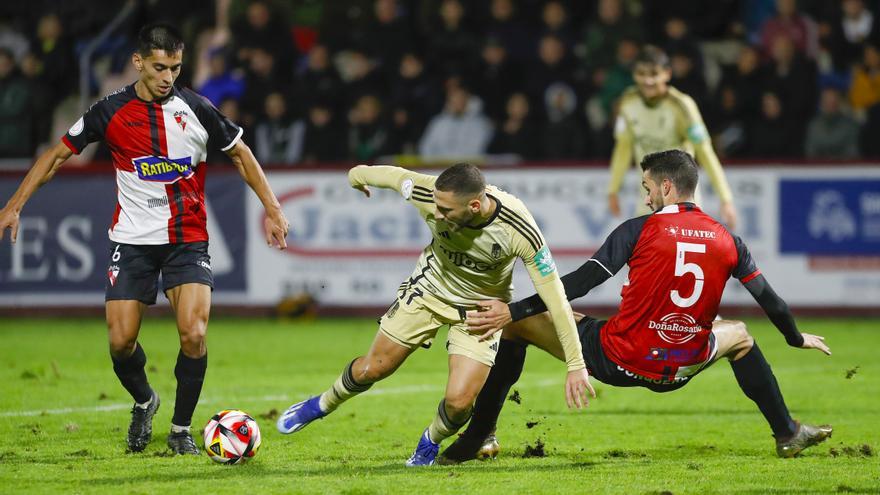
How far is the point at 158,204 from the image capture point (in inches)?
303

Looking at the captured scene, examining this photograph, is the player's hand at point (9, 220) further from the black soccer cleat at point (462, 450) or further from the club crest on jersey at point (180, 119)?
the black soccer cleat at point (462, 450)

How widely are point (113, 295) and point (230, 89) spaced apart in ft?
34.7

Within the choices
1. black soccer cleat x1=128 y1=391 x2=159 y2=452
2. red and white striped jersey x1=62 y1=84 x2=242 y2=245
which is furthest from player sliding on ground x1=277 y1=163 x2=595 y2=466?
red and white striped jersey x1=62 y1=84 x2=242 y2=245

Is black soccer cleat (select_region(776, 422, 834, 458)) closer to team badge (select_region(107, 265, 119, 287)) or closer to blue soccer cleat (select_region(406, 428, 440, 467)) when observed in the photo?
blue soccer cleat (select_region(406, 428, 440, 467))

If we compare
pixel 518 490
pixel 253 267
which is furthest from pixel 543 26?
pixel 518 490

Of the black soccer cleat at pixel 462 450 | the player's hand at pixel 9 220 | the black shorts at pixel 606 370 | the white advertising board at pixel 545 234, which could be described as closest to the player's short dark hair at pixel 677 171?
the black shorts at pixel 606 370

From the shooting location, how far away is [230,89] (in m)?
17.9

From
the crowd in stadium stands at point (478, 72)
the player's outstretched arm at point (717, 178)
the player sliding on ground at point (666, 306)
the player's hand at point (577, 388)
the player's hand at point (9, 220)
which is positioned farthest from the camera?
the crowd in stadium stands at point (478, 72)

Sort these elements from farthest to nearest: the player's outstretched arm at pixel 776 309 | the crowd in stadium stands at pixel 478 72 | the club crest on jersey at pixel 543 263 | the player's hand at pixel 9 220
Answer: the crowd in stadium stands at pixel 478 72, the player's hand at pixel 9 220, the player's outstretched arm at pixel 776 309, the club crest on jersey at pixel 543 263

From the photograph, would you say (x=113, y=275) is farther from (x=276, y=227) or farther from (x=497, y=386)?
(x=497, y=386)

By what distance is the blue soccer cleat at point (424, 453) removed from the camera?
23.7 feet

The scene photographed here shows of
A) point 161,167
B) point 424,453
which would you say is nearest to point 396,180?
point 161,167

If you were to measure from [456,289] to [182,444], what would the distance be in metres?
1.82

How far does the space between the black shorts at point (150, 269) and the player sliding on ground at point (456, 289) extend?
1.03 metres
